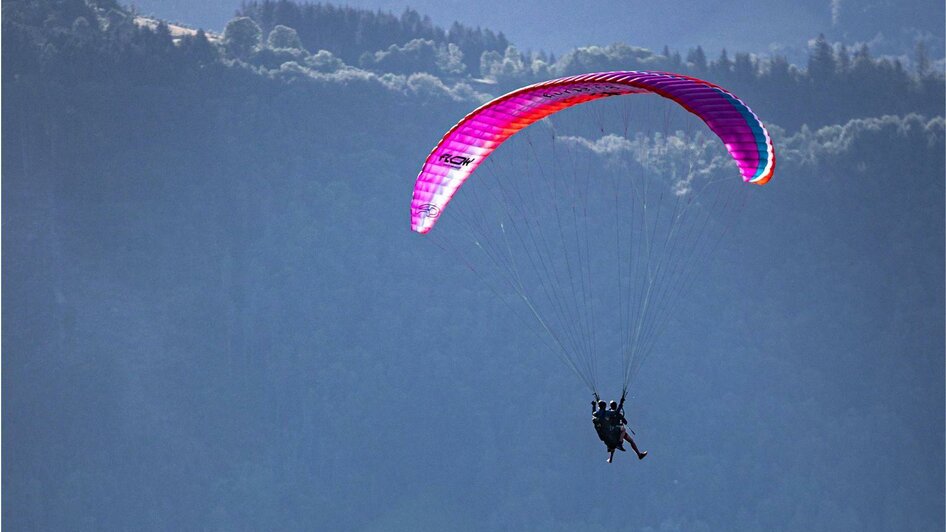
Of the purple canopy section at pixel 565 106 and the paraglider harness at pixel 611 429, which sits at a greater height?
the purple canopy section at pixel 565 106

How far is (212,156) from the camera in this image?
159 m

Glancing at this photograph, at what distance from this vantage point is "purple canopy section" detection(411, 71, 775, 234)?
35281 mm

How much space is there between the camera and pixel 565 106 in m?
37.1

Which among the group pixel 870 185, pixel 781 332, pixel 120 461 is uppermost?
pixel 870 185

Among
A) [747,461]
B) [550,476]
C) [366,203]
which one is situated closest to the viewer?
[550,476]

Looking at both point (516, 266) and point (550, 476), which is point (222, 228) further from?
point (550, 476)

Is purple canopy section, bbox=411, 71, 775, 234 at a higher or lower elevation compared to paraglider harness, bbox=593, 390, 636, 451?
higher

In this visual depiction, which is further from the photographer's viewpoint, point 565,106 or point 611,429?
point 565,106

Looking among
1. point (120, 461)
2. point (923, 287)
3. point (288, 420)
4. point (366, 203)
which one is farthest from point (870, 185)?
point (120, 461)

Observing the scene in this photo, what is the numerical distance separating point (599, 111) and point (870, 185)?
28043mm

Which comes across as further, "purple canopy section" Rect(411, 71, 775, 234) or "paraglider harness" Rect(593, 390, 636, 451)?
"paraglider harness" Rect(593, 390, 636, 451)

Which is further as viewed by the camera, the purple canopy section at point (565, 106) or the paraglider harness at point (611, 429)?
the paraglider harness at point (611, 429)

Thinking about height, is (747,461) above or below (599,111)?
below

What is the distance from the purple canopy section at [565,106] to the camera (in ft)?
116
